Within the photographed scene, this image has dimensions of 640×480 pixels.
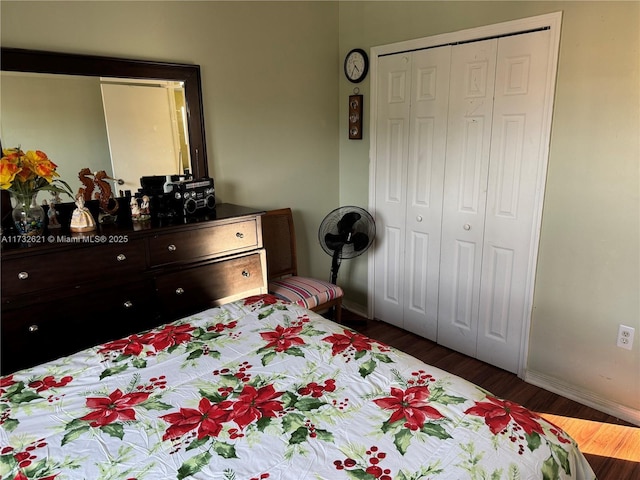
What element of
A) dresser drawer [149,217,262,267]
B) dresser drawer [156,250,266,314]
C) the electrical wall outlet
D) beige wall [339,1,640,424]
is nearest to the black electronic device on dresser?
dresser drawer [149,217,262,267]

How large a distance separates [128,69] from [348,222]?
1678mm

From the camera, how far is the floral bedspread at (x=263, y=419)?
1080mm

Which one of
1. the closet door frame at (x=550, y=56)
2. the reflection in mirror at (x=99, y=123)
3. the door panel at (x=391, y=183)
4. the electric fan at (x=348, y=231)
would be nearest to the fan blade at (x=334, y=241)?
the electric fan at (x=348, y=231)

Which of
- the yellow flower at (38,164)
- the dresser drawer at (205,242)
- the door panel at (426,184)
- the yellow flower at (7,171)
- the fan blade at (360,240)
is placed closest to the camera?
the yellow flower at (7,171)

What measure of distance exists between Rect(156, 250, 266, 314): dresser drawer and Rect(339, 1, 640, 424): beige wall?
1.65m

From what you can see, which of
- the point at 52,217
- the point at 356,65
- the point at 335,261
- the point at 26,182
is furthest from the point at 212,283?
the point at 356,65

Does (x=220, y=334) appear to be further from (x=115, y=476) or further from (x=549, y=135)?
(x=549, y=135)

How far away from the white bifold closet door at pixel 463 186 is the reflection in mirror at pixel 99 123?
1457mm

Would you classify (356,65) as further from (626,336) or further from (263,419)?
(263,419)

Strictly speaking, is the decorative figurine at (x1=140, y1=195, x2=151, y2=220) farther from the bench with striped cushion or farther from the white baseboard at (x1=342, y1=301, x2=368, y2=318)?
the white baseboard at (x1=342, y1=301, x2=368, y2=318)

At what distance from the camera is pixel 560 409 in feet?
8.02

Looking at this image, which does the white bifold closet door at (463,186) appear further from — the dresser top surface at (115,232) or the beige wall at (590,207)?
the dresser top surface at (115,232)

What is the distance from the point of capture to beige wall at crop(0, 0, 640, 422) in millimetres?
2141

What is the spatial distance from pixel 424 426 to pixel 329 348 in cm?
50
